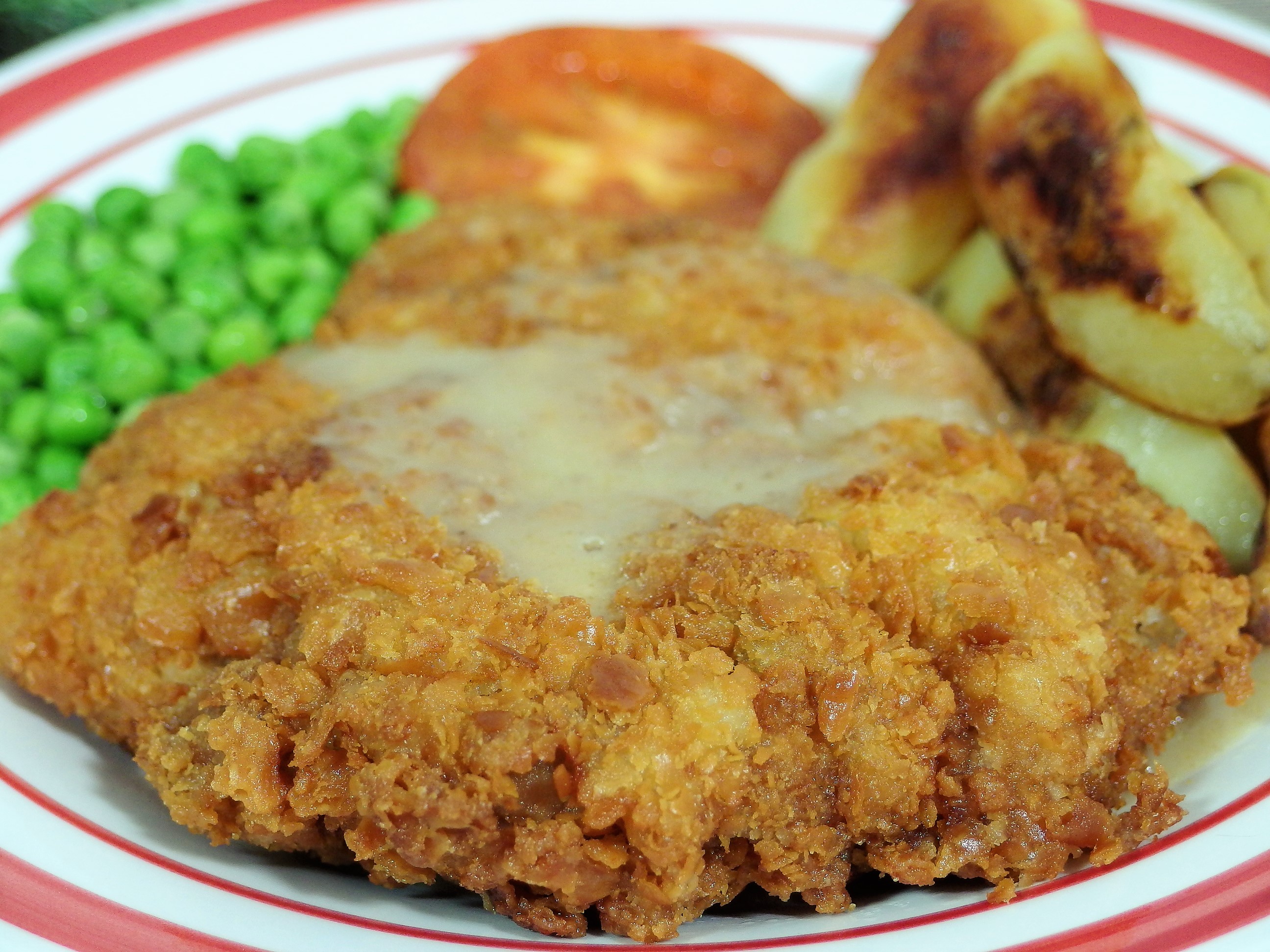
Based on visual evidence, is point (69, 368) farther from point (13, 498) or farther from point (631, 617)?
point (631, 617)

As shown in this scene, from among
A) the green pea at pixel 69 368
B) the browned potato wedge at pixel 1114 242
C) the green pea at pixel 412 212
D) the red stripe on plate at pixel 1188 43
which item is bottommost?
the green pea at pixel 69 368

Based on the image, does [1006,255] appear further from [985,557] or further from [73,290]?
[73,290]

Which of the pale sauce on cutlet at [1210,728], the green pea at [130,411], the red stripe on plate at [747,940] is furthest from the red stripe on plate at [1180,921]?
the green pea at [130,411]

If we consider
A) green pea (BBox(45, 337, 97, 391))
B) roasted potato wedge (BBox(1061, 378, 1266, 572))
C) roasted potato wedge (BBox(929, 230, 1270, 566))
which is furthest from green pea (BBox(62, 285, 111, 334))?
roasted potato wedge (BBox(1061, 378, 1266, 572))

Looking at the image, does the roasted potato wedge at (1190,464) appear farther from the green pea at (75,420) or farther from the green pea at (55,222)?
the green pea at (55,222)

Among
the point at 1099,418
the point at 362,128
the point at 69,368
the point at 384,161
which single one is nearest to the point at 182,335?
the point at 69,368

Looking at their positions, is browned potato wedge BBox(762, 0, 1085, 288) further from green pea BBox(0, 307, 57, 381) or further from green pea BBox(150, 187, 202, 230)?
green pea BBox(0, 307, 57, 381)
